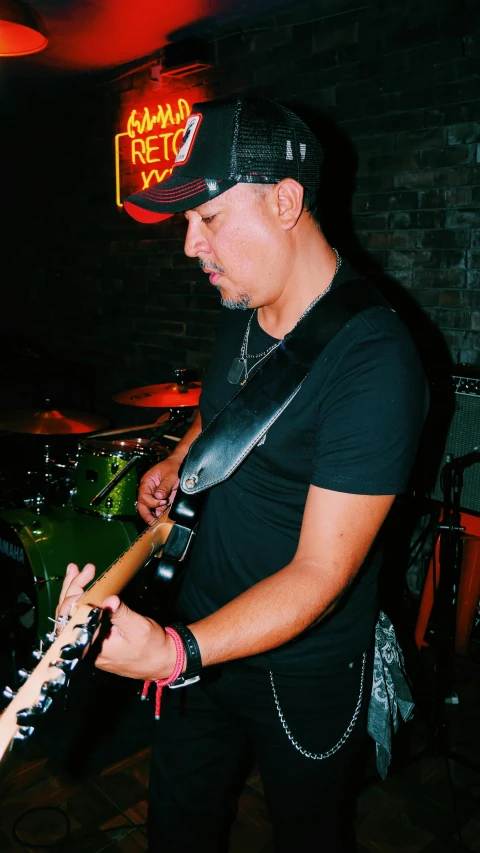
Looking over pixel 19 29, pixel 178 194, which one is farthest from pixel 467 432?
pixel 19 29

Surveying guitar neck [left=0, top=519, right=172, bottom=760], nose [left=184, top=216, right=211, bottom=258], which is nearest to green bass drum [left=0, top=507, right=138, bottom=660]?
guitar neck [left=0, top=519, right=172, bottom=760]

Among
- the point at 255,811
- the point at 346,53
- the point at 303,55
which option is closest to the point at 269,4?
the point at 303,55

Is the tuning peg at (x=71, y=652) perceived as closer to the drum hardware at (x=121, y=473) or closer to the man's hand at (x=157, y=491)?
the man's hand at (x=157, y=491)

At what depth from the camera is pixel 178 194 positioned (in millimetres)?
1416

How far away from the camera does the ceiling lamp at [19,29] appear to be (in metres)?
3.14

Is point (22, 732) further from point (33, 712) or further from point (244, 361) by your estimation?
point (244, 361)

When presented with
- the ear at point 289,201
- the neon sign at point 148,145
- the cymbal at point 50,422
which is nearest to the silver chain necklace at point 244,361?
the ear at point 289,201

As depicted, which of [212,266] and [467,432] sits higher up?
[212,266]

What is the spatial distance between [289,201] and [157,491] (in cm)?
97

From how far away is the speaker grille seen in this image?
106 inches

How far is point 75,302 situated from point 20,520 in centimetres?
315

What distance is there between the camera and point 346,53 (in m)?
3.69

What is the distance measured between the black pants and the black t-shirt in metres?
0.08

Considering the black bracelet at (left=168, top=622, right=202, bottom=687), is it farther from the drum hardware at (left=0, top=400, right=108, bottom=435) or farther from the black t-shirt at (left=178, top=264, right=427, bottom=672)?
the drum hardware at (left=0, top=400, right=108, bottom=435)
